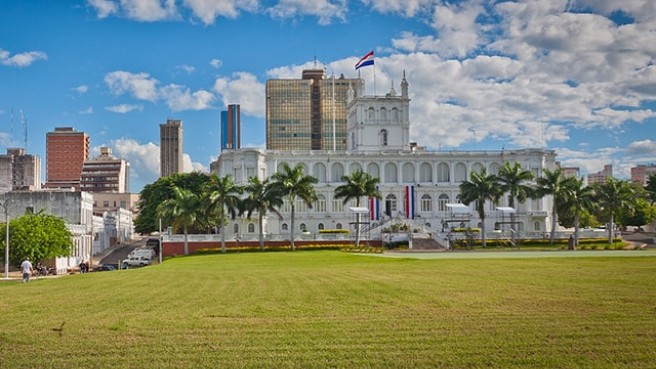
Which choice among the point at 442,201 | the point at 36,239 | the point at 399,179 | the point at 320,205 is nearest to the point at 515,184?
the point at 442,201

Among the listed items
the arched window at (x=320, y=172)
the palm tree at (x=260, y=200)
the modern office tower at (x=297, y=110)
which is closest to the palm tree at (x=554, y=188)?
the palm tree at (x=260, y=200)

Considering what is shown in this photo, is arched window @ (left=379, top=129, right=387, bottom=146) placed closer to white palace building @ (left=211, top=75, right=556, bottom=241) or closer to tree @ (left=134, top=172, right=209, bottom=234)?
white palace building @ (left=211, top=75, right=556, bottom=241)

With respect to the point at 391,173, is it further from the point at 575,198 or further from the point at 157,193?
the point at 157,193

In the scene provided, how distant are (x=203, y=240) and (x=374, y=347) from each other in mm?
70267

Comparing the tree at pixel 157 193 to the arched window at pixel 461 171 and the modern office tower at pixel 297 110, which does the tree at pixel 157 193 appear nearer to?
the arched window at pixel 461 171

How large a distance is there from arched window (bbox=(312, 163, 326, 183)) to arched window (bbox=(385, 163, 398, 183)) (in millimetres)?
9338

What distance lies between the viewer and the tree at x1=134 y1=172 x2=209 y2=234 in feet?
363

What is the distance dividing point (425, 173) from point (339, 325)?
9278 centimetres

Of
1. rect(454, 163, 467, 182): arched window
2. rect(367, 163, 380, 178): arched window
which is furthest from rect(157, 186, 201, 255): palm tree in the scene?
rect(454, 163, 467, 182): arched window

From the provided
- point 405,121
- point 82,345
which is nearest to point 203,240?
point 405,121

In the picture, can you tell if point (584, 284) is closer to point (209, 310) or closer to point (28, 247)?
point (209, 310)

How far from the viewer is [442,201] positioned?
4382 inches

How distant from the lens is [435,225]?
107875mm

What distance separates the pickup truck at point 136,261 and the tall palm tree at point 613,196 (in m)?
52.8
